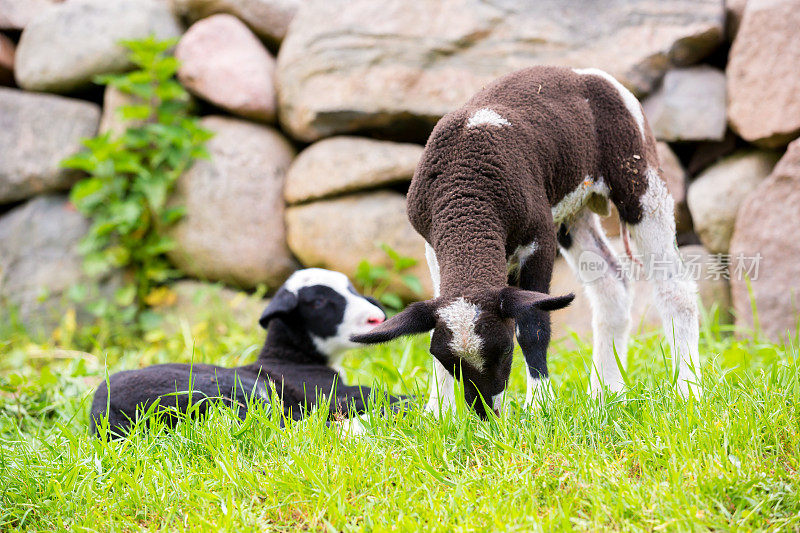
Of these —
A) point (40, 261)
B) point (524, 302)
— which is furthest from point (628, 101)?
point (40, 261)

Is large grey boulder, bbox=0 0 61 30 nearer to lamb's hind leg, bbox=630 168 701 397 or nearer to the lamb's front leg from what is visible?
the lamb's front leg

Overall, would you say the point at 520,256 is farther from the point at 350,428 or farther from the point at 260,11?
the point at 260,11

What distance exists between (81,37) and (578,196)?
17.3 ft

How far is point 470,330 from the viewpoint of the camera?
113 inches

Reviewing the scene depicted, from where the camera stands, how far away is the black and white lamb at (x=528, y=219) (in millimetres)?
2926

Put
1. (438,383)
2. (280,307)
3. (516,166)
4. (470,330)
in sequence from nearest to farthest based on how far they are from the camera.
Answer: (470,330), (516,166), (438,383), (280,307)

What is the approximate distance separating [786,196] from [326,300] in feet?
11.2

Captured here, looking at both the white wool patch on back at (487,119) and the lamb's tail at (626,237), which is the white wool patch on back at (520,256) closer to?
the white wool patch on back at (487,119)

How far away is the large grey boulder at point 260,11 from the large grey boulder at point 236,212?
1042 millimetres

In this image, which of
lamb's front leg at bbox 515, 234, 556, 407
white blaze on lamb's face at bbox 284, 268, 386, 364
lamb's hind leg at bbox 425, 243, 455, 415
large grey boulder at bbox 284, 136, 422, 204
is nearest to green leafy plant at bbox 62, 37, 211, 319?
large grey boulder at bbox 284, 136, 422, 204

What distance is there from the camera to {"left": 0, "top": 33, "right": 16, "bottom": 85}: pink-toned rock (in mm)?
7089

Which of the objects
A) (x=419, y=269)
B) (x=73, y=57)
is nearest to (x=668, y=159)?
(x=419, y=269)

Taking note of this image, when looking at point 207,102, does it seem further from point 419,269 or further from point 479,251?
point 479,251

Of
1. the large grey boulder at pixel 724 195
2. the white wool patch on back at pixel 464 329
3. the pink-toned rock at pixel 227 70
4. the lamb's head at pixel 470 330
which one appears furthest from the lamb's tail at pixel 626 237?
the pink-toned rock at pixel 227 70
